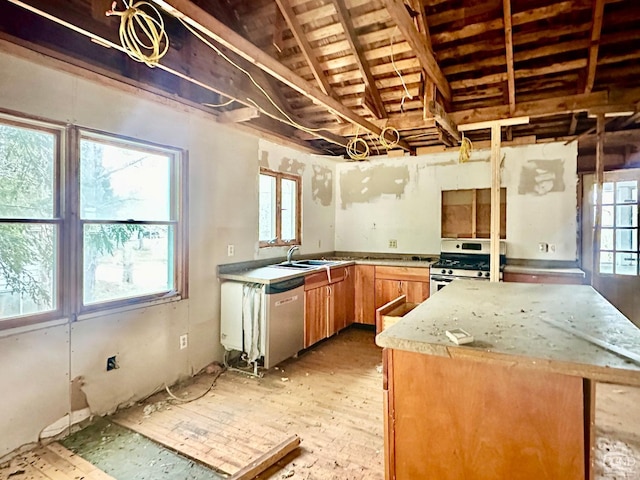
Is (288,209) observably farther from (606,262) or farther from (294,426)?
(606,262)

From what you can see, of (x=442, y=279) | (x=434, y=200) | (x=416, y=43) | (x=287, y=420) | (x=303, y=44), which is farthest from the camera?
(x=434, y=200)

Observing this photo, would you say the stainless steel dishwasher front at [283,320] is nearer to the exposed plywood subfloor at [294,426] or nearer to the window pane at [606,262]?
the exposed plywood subfloor at [294,426]

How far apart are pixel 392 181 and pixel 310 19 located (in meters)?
2.85

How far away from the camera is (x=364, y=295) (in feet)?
16.2

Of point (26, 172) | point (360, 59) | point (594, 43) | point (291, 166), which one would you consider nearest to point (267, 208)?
point (291, 166)

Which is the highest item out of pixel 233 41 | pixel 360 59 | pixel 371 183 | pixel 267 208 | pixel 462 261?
pixel 360 59

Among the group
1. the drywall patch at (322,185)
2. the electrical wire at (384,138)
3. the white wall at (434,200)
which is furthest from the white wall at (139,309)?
the white wall at (434,200)

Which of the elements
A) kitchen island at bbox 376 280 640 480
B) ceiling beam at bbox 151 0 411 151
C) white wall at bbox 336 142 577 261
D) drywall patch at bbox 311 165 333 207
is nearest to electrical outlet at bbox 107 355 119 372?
kitchen island at bbox 376 280 640 480

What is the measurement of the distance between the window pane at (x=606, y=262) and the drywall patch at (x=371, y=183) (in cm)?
260

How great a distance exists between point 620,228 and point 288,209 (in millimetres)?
4070

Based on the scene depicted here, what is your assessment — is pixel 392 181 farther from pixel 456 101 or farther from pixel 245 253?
pixel 245 253

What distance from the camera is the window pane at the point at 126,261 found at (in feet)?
8.72

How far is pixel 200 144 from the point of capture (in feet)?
11.3

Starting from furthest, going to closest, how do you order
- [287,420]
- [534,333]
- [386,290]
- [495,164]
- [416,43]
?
[386,290] → [495,164] → [287,420] → [416,43] → [534,333]
